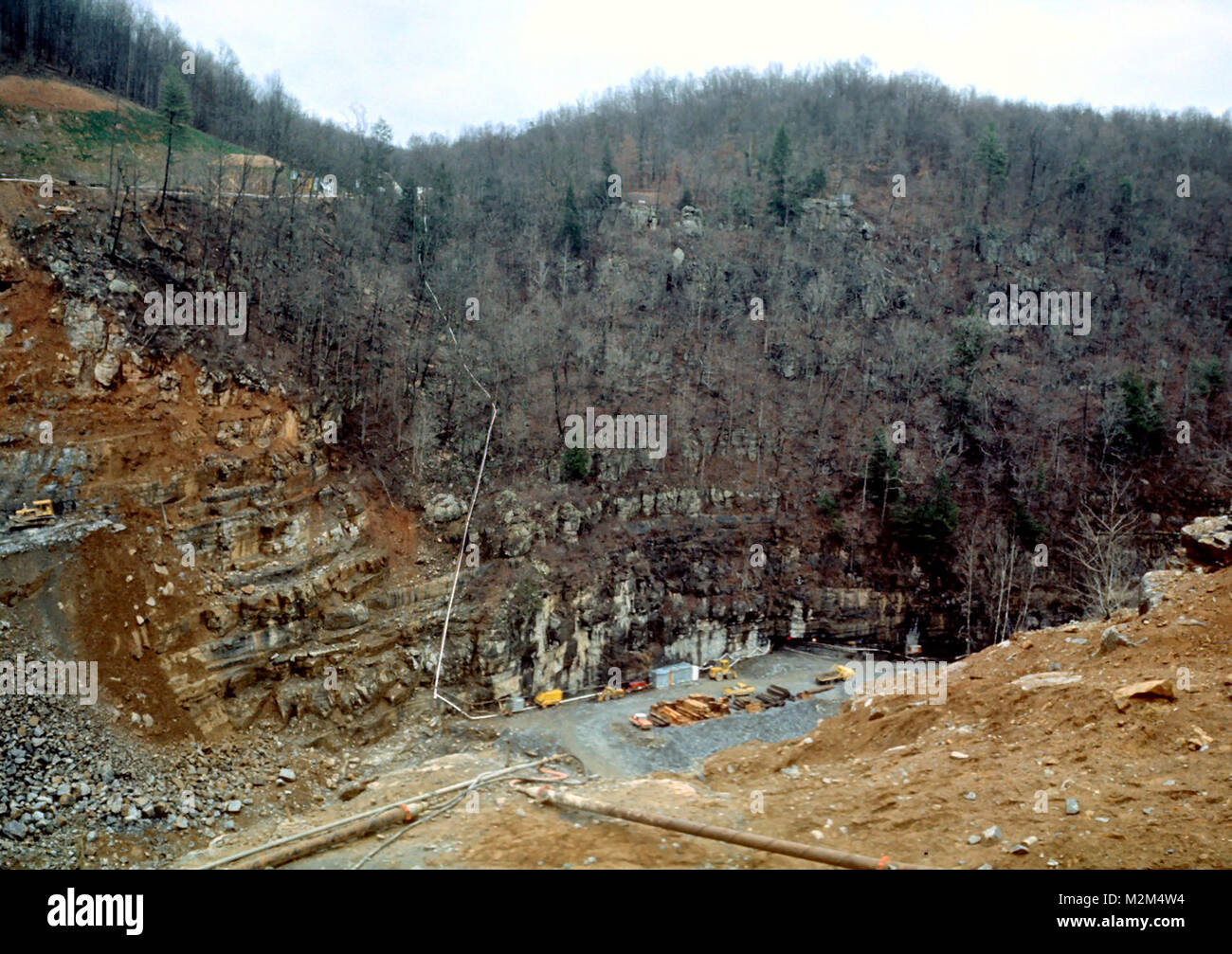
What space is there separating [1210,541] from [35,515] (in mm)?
24903

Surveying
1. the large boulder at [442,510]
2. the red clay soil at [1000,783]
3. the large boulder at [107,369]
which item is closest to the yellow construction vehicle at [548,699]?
the large boulder at [442,510]

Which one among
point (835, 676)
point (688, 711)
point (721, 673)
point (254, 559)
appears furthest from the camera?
point (721, 673)

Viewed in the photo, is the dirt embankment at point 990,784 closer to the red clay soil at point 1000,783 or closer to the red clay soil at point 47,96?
the red clay soil at point 1000,783

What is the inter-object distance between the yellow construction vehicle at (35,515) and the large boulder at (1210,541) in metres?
24.3

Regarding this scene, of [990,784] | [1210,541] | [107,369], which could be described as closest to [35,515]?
[107,369]

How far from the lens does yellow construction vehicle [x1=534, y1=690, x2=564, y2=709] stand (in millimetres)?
22562

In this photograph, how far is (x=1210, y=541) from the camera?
13477 mm

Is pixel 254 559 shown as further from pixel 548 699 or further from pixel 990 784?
pixel 990 784

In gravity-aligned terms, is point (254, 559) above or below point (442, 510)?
below

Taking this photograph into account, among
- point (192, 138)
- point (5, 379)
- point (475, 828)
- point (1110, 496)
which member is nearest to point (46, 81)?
point (192, 138)

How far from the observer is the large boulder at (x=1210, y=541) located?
1319cm

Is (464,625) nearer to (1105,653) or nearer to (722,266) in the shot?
(1105,653)

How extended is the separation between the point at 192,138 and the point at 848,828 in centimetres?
4126

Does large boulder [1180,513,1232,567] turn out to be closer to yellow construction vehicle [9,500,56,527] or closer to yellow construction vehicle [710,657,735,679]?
yellow construction vehicle [710,657,735,679]
